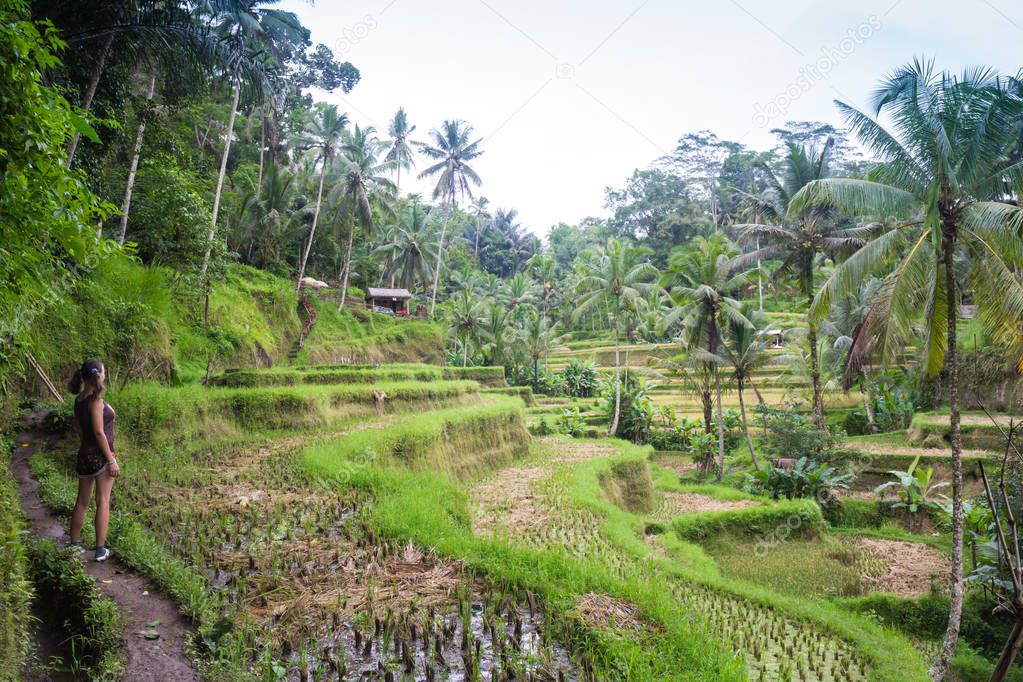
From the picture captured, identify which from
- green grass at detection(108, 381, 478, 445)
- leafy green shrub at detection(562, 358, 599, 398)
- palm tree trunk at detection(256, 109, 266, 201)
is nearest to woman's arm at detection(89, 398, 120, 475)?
green grass at detection(108, 381, 478, 445)

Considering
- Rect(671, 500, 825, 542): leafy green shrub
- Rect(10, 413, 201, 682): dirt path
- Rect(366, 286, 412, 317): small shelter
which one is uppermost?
Rect(366, 286, 412, 317): small shelter

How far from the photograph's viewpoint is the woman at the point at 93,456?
475 cm

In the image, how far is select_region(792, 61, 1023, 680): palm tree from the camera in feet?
27.9

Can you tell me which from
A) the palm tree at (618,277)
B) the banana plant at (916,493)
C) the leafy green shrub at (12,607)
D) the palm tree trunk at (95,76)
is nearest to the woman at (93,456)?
the leafy green shrub at (12,607)

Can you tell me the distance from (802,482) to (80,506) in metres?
17.0

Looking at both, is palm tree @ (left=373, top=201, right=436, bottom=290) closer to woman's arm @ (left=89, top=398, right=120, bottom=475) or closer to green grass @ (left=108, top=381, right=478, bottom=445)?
green grass @ (left=108, top=381, right=478, bottom=445)

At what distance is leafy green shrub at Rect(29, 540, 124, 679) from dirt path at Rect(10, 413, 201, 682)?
92 mm

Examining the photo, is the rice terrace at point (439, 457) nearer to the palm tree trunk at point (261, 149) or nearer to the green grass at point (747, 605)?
the green grass at point (747, 605)

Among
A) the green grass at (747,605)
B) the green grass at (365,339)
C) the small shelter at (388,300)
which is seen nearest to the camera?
the green grass at (747,605)

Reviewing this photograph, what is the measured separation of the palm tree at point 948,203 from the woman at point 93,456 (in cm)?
1004

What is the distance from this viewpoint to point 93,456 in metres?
4.78

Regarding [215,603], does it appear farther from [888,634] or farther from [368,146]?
[368,146]

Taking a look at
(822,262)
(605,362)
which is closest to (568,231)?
(605,362)

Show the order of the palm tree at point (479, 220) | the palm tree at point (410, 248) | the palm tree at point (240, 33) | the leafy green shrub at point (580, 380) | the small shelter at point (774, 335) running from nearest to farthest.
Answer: the palm tree at point (240, 33) → the small shelter at point (774, 335) → the leafy green shrub at point (580, 380) → the palm tree at point (410, 248) → the palm tree at point (479, 220)
